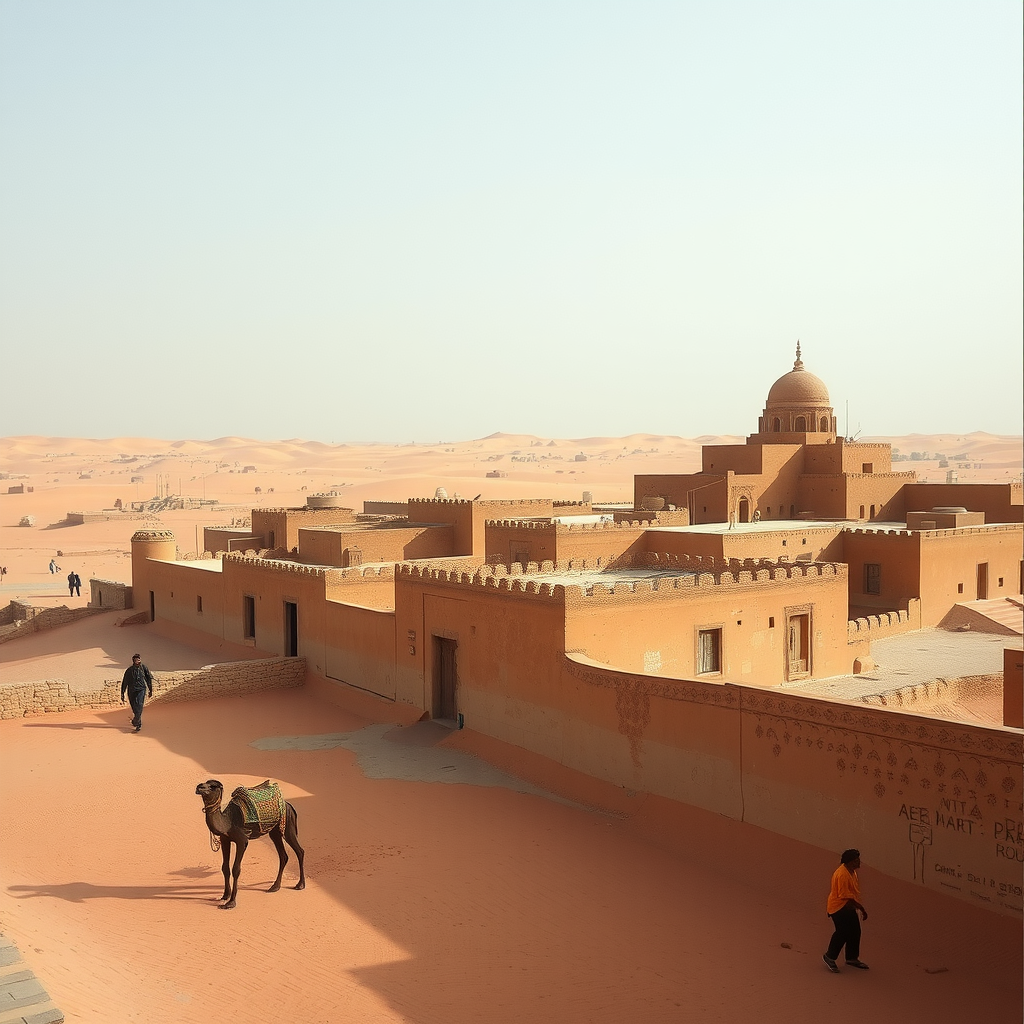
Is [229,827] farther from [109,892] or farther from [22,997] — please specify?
[22,997]

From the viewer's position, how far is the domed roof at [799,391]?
3981 cm

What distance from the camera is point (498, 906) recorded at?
38.2 ft

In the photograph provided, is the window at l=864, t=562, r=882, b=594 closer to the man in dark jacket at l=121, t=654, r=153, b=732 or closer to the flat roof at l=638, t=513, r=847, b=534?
the flat roof at l=638, t=513, r=847, b=534

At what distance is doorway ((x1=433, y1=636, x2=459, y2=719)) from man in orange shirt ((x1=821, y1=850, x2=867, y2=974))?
10204 millimetres

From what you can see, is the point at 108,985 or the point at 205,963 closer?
the point at 108,985

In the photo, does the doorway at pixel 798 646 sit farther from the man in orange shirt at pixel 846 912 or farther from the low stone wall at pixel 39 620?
the low stone wall at pixel 39 620

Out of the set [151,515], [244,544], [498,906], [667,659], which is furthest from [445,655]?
[151,515]

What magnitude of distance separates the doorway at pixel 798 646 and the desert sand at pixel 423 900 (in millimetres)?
5930

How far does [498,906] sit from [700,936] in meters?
2.29

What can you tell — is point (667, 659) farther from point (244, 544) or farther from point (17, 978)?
point (244, 544)

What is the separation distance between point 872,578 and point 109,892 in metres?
23.0

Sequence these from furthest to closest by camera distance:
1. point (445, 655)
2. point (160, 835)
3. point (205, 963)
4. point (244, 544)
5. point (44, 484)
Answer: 1. point (44, 484)
2. point (244, 544)
3. point (445, 655)
4. point (160, 835)
5. point (205, 963)

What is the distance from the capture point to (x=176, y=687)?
72.6ft

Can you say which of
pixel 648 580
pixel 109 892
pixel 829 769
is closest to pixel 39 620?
pixel 648 580
